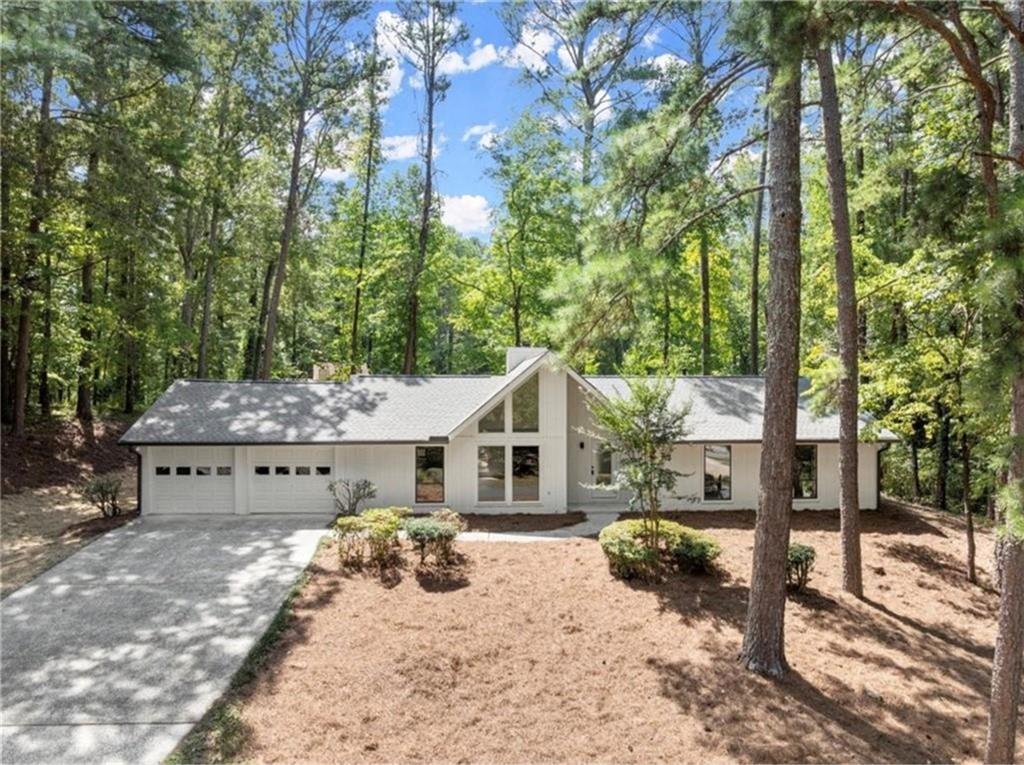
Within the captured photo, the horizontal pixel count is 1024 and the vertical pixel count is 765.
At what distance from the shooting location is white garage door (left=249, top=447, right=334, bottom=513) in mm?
14055

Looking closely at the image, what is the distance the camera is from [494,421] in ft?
47.2

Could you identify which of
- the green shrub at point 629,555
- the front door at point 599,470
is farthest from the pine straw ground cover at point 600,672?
the front door at point 599,470

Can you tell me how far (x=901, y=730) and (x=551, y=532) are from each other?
24.2 feet

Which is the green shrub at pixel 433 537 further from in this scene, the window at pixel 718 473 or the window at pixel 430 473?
the window at pixel 718 473

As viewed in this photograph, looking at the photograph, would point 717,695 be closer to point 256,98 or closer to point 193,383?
point 193,383

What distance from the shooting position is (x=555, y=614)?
8.60 m

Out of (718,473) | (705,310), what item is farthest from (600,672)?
(705,310)

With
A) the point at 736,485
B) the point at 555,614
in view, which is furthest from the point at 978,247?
the point at 736,485

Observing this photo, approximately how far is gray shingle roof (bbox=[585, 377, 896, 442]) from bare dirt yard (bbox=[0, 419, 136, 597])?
12250 millimetres

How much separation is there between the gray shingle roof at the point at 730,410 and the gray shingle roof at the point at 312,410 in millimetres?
4442

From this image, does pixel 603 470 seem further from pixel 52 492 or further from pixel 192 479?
pixel 52 492

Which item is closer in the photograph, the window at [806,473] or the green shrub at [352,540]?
the green shrub at [352,540]

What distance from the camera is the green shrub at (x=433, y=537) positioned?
10102mm

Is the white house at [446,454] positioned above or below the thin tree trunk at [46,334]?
below
